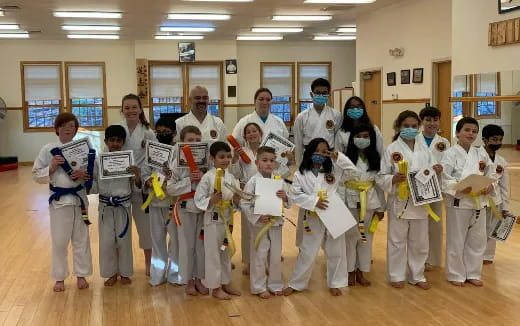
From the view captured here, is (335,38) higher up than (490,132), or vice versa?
(335,38)

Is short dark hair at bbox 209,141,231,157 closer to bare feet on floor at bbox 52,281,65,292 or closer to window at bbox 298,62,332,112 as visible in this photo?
bare feet on floor at bbox 52,281,65,292

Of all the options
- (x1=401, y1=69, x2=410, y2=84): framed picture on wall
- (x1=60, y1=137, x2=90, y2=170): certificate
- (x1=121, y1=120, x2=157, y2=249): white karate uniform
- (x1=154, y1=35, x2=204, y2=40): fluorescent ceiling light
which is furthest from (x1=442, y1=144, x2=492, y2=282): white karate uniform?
(x1=154, y1=35, x2=204, y2=40): fluorescent ceiling light

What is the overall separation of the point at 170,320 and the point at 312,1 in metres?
6.93

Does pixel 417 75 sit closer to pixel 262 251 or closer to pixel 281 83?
pixel 281 83

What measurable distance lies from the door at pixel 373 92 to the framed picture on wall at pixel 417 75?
1486mm

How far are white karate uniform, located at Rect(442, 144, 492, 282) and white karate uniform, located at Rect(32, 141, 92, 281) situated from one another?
2586 millimetres

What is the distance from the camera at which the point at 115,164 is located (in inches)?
146

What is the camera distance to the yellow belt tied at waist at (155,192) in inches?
144

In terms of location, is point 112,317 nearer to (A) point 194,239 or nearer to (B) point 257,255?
(A) point 194,239

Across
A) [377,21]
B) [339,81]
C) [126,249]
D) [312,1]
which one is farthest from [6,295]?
[339,81]

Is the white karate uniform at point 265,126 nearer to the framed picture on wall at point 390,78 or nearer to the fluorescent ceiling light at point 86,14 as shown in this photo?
the framed picture on wall at point 390,78

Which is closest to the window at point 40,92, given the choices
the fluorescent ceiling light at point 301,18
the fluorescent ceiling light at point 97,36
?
the fluorescent ceiling light at point 97,36

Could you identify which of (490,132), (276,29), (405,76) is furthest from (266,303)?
(276,29)

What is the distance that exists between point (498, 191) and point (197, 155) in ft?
7.46
